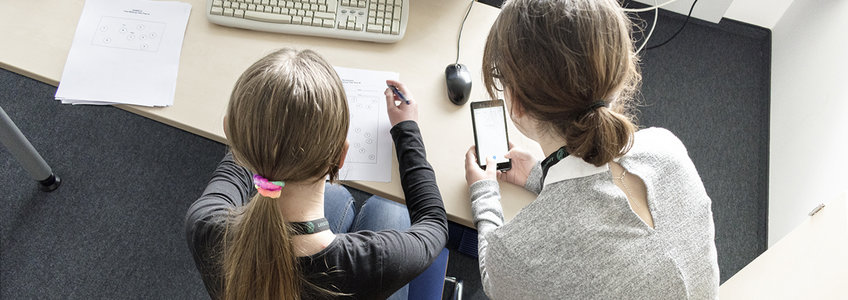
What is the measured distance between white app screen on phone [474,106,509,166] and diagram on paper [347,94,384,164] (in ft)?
0.63

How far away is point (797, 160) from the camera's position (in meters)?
1.62

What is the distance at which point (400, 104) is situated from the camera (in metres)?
1.03

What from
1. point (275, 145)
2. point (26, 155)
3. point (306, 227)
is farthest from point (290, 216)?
point (26, 155)

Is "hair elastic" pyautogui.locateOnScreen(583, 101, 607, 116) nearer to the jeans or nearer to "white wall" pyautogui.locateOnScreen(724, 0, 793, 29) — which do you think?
the jeans

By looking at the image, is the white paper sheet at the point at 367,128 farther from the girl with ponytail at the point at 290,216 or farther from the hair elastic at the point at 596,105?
the hair elastic at the point at 596,105

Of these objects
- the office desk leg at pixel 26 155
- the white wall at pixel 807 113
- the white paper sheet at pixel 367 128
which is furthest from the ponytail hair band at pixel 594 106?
the office desk leg at pixel 26 155

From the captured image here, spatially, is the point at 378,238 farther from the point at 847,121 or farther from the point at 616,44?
the point at 847,121

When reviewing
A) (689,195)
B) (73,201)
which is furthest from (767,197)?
(73,201)

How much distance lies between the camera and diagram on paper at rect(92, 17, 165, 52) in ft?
3.51

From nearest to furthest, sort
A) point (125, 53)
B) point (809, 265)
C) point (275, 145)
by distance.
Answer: point (275, 145) → point (809, 265) → point (125, 53)

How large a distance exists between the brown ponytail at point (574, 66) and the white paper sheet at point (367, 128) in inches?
12.2

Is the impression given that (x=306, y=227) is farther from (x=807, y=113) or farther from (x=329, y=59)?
(x=807, y=113)

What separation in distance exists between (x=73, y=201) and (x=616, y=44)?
1528 mm

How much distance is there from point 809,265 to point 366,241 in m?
0.77
